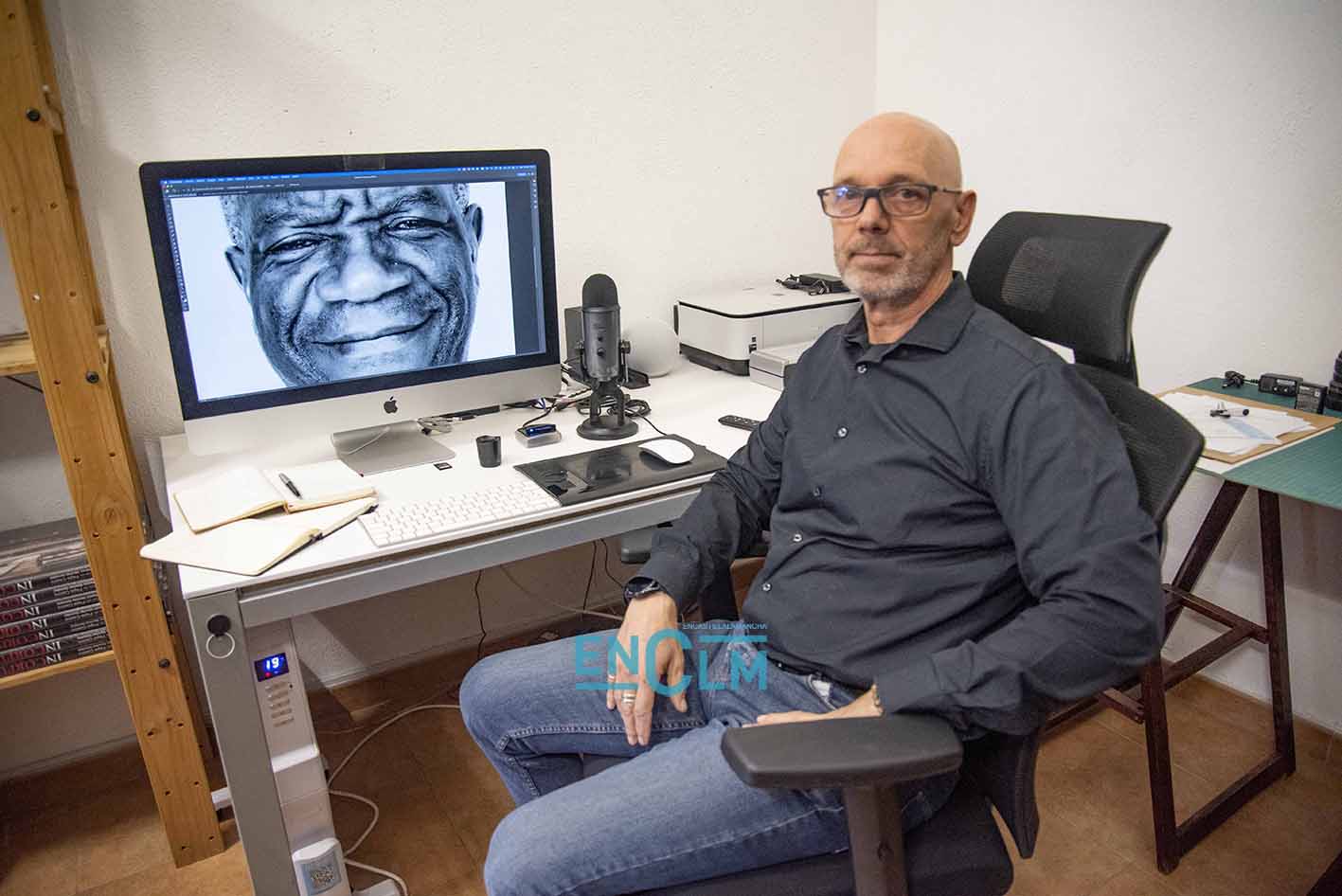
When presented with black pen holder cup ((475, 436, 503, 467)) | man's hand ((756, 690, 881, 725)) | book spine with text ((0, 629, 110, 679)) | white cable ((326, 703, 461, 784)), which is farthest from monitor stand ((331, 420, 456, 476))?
man's hand ((756, 690, 881, 725))

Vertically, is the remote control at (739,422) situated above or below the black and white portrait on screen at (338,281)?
below

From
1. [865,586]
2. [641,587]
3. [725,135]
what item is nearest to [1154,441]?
[865,586]

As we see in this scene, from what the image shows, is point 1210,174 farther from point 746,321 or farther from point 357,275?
point 357,275

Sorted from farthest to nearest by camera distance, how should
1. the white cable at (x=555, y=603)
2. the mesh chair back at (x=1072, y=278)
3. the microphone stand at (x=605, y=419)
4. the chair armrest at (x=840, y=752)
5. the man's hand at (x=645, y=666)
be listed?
the white cable at (x=555, y=603), the microphone stand at (x=605, y=419), the man's hand at (x=645, y=666), the mesh chair back at (x=1072, y=278), the chair armrest at (x=840, y=752)

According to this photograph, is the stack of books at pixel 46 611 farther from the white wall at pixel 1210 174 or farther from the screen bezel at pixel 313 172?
the white wall at pixel 1210 174

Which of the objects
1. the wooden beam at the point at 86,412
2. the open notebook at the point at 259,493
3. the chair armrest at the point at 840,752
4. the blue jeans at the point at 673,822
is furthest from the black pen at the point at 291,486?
the chair armrest at the point at 840,752

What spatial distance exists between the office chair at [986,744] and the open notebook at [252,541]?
54 centimetres

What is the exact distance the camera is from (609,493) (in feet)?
4.96

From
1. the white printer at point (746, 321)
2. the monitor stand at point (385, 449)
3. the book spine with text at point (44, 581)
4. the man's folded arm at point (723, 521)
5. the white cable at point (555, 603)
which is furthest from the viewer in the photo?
the white cable at point (555, 603)

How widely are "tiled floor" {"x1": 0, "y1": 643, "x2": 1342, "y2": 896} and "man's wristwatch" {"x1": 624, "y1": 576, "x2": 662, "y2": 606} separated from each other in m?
0.75

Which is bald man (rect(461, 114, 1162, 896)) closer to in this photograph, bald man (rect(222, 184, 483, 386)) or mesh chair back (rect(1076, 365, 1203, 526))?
mesh chair back (rect(1076, 365, 1203, 526))

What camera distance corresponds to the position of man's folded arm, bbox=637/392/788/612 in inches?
52.5

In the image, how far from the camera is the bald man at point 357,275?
149cm

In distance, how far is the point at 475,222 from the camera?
1643 mm
